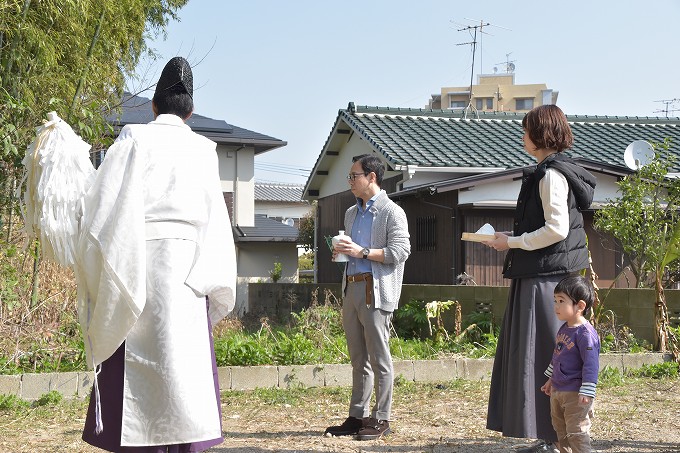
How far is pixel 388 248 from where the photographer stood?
5.41 metres

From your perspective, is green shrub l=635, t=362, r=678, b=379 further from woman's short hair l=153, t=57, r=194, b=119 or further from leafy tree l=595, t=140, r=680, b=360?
woman's short hair l=153, t=57, r=194, b=119

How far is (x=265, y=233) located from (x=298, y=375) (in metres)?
15.8

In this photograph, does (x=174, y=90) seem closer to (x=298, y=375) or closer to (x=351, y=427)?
(x=351, y=427)

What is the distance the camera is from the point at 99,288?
3.35 meters

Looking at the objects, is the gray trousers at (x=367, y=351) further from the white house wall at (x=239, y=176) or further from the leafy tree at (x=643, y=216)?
the white house wall at (x=239, y=176)

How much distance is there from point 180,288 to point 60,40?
4908mm

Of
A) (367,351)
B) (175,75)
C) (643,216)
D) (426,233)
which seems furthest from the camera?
(426,233)

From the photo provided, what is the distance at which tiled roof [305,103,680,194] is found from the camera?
603 inches

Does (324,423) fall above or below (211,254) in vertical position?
below

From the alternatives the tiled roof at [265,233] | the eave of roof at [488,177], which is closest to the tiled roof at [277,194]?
the tiled roof at [265,233]

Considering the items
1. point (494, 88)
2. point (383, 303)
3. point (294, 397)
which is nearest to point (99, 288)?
point (383, 303)

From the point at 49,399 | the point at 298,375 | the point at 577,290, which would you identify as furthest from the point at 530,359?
the point at 49,399

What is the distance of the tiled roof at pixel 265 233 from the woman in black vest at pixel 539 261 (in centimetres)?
1796

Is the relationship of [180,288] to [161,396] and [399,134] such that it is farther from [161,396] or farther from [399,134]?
[399,134]
